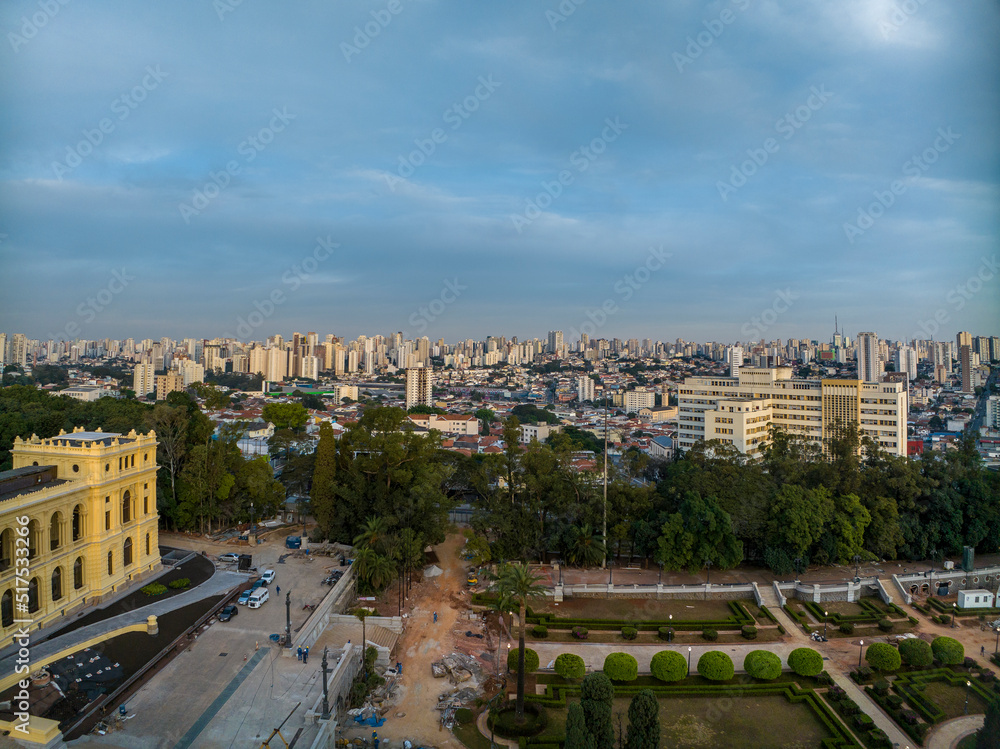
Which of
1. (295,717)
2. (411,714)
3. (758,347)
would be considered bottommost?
(411,714)

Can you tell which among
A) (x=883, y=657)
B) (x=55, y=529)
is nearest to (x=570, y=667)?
(x=883, y=657)

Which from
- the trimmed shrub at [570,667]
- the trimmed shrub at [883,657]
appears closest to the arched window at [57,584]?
the trimmed shrub at [570,667]

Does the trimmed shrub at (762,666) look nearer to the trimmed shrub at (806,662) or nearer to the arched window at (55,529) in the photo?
the trimmed shrub at (806,662)

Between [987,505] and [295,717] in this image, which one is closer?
[295,717]

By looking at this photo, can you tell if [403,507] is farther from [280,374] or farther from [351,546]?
[280,374]

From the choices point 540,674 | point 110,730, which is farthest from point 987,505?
point 110,730
